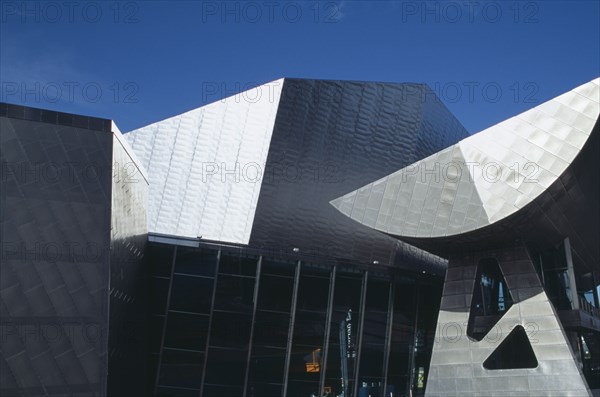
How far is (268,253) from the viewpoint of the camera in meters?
32.3

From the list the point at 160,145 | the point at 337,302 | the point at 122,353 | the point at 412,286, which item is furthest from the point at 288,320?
the point at 160,145

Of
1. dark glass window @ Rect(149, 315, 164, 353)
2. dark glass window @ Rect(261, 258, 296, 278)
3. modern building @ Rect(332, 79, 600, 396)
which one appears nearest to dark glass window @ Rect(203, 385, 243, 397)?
dark glass window @ Rect(149, 315, 164, 353)

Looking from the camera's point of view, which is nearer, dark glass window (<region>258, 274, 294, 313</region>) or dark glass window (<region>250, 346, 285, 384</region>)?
dark glass window (<region>250, 346, 285, 384</region>)

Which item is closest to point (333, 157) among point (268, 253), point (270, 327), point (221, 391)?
point (268, 253)

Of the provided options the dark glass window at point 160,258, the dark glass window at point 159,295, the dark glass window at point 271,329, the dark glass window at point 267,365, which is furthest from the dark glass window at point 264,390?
the dark glass window at point 160,258

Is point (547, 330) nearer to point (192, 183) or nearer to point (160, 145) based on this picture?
point (192, 183)

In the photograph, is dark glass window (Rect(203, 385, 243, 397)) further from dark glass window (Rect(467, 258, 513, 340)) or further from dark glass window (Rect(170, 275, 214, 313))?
dark glass window (Rect(467, 258, 513, 340))

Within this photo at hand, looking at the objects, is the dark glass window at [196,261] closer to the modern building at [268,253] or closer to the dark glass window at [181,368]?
the modern building at [268,253]

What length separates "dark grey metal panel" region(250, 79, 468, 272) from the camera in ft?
110

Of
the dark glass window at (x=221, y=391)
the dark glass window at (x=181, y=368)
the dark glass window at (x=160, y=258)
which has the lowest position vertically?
the dark glass window at (x=221, y=391)

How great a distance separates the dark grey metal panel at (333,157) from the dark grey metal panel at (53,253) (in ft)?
43.7

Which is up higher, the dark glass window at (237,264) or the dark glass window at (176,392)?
the dark glass window at (237,264)

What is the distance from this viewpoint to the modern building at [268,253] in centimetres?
1925

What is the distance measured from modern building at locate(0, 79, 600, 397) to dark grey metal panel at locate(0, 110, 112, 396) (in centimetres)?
4
